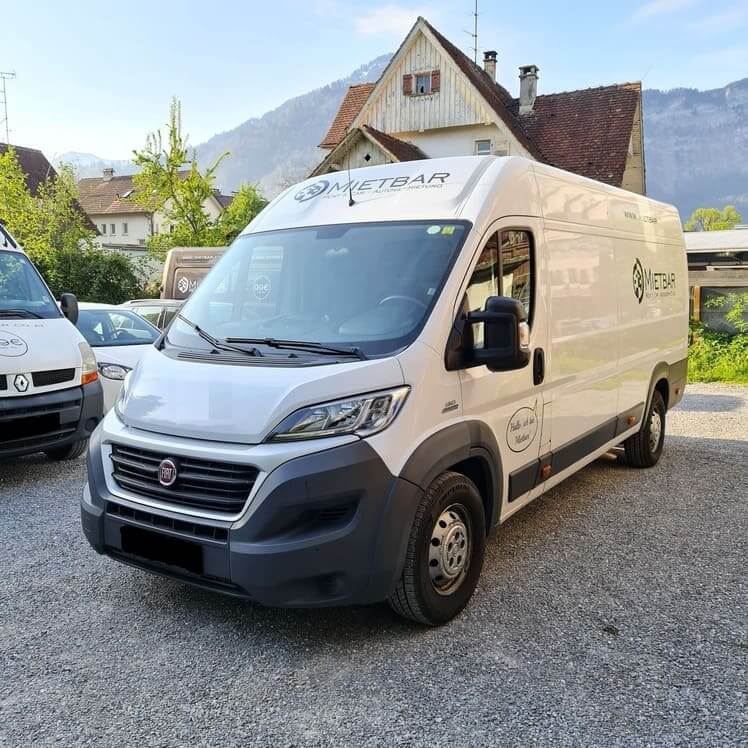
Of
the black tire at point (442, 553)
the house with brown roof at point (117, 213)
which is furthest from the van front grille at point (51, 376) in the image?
the house with brown roof at point (117, 213)

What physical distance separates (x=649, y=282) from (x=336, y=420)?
14.0ft

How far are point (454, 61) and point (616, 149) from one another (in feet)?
21.1

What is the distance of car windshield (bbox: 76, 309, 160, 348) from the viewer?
881 centimetres

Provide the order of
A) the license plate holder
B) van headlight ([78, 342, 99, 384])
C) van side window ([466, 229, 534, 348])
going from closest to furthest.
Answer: the license plate holder < van side window ([466, 229, 534, 348]) < van headlight ([78, 342, 99, 384])

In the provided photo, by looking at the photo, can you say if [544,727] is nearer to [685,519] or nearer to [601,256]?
[685,519]

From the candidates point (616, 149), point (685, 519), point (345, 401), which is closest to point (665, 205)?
point (685, 519)

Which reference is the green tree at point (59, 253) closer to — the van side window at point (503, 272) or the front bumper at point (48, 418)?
the front bumper at point (48, 418)

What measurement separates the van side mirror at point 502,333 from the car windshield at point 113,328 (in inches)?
249

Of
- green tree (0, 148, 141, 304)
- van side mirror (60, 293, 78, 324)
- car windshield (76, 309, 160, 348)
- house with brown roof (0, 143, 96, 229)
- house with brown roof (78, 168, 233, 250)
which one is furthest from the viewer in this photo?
house with brown roof (78, 168, 233, 250)

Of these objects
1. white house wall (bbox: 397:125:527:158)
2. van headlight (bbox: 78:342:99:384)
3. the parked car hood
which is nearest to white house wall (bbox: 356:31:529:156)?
white house wall (bbox: 397:125:527:158)

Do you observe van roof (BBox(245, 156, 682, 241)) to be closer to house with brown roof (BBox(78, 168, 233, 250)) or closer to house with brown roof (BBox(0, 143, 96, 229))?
house with brown roof (BBox(0, 143, 96, 229))

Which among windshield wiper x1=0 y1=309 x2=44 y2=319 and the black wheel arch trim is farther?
windshield wiper x1=0 y1=309 x2=44 y2=319

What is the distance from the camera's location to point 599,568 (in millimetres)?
4453

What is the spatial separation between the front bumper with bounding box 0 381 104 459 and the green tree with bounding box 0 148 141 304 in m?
17.1
